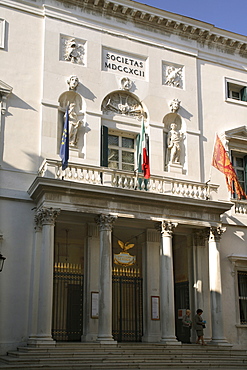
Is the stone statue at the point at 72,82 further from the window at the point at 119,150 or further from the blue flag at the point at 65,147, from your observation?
the blue flag at the point at 65,147

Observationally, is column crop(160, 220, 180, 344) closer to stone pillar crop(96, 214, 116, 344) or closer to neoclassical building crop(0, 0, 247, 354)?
neoclassical building crop(0, 0, 247, 354)

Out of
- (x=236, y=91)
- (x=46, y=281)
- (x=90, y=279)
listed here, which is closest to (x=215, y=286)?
(x=90, y=279)

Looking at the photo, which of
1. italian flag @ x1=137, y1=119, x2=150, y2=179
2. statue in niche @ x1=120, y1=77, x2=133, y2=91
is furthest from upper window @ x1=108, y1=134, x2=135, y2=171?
statue in niche @ x1=120, y1=77, x2=133, y2=91

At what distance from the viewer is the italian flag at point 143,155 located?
18.8 meters

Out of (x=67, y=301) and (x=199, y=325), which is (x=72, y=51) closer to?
(x=67, y=301)

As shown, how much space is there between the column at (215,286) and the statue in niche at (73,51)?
8.54 metres

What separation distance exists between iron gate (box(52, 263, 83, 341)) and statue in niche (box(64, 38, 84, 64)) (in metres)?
8.08

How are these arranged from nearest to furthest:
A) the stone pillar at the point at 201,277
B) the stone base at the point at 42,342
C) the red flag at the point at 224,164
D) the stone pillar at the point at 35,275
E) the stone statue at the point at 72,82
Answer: the stone base at the point at 42,342 → the stone pillar at the point at 35,275 → the stone pillar at the point at 201,277 → the stone statue at the point at 72,82 → the red flag at the point at 224,164

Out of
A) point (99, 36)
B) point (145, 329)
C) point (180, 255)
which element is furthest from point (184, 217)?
point (99, 36)

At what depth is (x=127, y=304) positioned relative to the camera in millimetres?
19594

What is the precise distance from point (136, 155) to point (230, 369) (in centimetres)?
889

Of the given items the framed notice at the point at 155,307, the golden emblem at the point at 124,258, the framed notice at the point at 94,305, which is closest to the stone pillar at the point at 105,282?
the framed notice at the point at 94,305

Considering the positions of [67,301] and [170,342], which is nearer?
[170,342]

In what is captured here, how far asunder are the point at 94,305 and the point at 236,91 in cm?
1250
